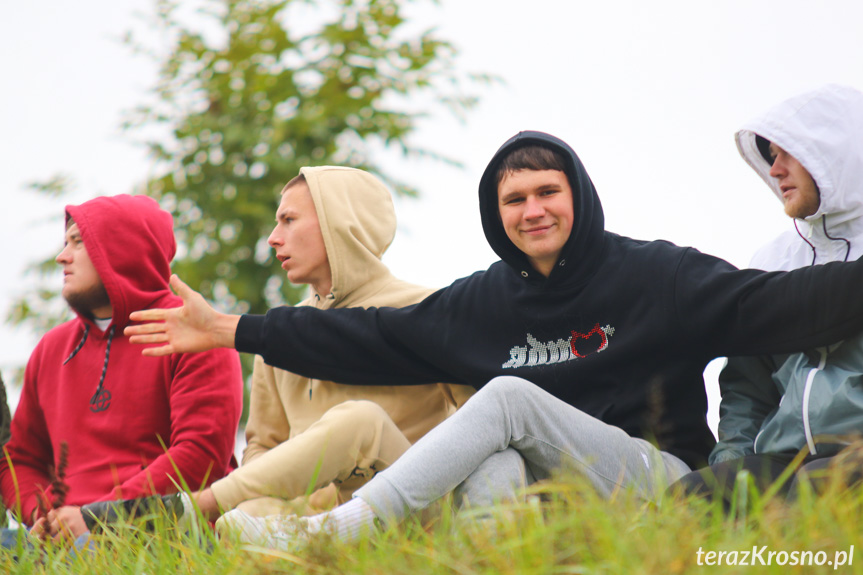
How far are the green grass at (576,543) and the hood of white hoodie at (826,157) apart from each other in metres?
1.19

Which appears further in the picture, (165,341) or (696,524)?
(165,341)

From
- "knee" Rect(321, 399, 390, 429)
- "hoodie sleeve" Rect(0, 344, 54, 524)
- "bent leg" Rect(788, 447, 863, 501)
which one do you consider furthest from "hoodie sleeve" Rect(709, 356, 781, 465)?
"hoodie sleeve" Rect(0, 344, 54, 524)

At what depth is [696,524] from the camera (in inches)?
85.9

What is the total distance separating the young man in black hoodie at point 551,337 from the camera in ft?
9.43

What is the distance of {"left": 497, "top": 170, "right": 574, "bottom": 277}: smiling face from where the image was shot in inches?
140

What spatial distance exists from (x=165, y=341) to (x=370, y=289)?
38.6 inches

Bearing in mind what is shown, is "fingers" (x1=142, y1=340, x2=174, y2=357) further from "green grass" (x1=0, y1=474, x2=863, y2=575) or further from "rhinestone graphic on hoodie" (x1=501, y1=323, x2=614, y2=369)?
"rhinestone graphic on hoodie" (x1=501, y1=323, x2=614, y2=369)

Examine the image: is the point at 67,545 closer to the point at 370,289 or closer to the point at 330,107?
the point at 370,289

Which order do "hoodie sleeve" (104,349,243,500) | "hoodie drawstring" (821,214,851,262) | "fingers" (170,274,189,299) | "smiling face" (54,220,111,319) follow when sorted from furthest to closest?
"smiling face" (54,220,111,319) < "fingers" (170,274,189,299) < "hoodie sleeve" (104,349,243,500) < "hoodie drawstring" (821,214,851,262)

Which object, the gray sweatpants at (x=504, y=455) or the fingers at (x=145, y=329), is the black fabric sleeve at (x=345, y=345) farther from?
the gray sweatpants at (x=504, y=455)

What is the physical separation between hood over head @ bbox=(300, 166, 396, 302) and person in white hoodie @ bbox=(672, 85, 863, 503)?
1.74 metres

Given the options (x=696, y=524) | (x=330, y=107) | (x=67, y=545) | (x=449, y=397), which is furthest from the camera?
(x=330, y=107)

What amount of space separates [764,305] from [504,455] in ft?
3.54

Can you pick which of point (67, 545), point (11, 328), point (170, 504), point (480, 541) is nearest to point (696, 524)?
point (480, 541)
